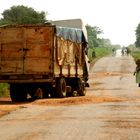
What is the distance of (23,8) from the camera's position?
115500 mm

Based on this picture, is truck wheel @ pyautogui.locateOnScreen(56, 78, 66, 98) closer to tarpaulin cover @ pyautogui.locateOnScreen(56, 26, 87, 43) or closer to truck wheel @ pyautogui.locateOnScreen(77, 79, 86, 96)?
tarpaulin cover @ pyautogui.locateOnScreen(56, 26, 87, 43)

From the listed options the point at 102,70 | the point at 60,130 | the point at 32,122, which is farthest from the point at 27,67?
the point at 102,70

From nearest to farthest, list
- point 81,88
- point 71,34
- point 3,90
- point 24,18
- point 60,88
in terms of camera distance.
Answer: point 60,88 < point 71,34 < point 81,88 < point 3,90 < point 24,18

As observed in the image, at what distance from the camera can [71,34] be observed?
2748 cm

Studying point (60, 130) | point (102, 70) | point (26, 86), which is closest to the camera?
point (60, 130)

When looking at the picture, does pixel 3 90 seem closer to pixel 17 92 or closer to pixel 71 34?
pixel 17 92

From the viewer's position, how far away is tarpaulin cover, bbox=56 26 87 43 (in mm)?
25469

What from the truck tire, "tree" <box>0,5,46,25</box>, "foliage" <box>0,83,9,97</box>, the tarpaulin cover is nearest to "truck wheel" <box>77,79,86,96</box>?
the tarpaulin cover

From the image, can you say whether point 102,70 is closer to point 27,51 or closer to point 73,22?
point 73,22

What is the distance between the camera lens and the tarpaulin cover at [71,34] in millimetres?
25469

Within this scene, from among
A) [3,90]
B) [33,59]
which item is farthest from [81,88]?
[33,59]

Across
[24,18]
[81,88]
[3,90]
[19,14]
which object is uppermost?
[19,14]

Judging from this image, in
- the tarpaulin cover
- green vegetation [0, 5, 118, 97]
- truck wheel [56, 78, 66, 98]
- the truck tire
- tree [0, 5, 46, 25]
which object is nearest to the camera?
the tarpaulin cover

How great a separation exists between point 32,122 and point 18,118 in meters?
1.34
